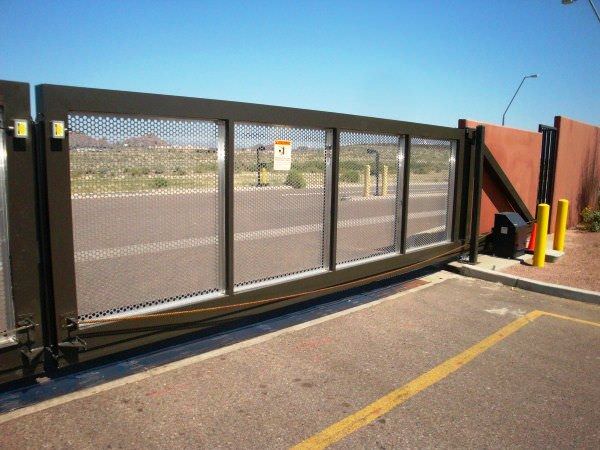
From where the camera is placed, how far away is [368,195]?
5.89 metres

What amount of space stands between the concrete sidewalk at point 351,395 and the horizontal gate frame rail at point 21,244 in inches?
17.4

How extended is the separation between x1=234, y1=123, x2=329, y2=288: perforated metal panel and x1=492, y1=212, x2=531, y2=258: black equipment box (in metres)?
4.72

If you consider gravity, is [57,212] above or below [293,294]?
above

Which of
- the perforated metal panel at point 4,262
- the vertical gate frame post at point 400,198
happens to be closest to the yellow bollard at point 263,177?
the perforated metal panel at point 4,262

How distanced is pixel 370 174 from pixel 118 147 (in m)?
3.16

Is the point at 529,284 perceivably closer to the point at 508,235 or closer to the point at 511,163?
the point at 508,235

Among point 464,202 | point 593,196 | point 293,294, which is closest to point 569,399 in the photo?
point 293,294

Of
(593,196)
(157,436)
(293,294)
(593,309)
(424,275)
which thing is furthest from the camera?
(593,196)

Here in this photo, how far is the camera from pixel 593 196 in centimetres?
1474

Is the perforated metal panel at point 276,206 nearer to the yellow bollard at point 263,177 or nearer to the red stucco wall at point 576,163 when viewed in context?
the yellow bollard at point 263,177

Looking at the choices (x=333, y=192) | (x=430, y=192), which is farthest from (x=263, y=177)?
(x=430, y=192)

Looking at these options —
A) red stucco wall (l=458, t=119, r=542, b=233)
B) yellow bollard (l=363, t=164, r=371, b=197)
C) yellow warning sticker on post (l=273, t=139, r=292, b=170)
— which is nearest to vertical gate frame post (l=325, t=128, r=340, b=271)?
yellow bollard (l=363, t=164, r=371, b=197)

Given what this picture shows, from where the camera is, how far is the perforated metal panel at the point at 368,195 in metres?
5.63

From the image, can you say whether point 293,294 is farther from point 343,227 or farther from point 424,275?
point 424,275
